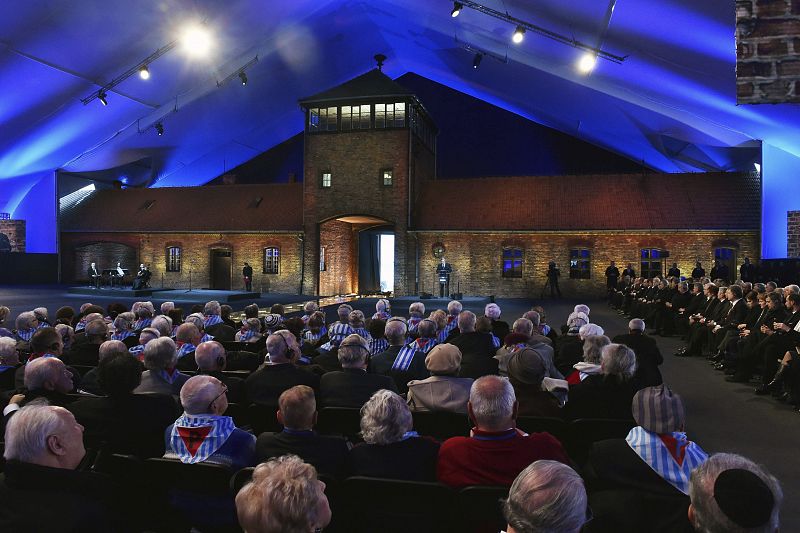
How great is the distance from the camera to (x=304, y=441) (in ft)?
10.1

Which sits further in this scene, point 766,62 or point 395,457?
point 766,62

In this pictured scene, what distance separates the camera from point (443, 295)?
938 inches

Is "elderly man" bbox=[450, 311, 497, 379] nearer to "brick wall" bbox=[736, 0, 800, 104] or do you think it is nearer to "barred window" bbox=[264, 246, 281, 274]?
"brick wall" bbox=[736, 0, 800, 104]

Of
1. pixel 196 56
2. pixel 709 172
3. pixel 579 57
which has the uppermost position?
pixel 196 56

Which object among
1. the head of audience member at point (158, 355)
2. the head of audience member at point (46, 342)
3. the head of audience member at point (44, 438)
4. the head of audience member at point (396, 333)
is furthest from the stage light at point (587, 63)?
the head of audience member at point (44, 438)

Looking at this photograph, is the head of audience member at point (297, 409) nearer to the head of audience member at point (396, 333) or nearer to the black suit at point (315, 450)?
the black suit at point (315, 450)

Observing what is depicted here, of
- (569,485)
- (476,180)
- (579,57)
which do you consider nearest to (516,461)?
(569,485)

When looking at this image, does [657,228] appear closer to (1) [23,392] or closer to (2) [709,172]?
A: (2) [709,172]

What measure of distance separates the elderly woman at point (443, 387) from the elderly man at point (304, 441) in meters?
1.29

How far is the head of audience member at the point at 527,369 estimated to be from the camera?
3.98 meters

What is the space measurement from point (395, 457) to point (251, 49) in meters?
25.5

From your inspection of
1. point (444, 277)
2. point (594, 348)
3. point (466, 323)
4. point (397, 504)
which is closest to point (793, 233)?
point (444, 277)

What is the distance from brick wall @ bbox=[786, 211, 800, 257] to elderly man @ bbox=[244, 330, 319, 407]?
1801 cm

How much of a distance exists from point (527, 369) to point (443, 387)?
691 millimetres
